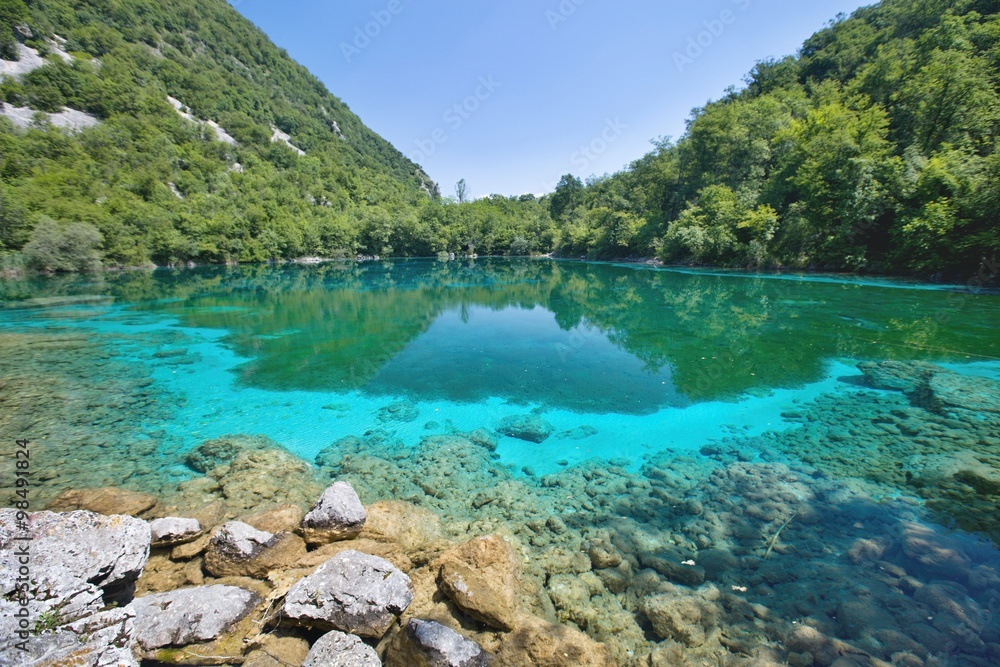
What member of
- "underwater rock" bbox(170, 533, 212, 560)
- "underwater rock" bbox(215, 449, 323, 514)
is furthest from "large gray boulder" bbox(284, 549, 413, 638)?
"underwater rock" bbox(215, 449, 323, 514)

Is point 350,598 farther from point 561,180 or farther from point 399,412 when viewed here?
point 561,180

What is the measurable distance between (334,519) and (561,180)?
115 m

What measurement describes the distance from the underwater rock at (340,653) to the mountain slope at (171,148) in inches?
2307

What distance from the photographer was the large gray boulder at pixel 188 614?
365 centimetres

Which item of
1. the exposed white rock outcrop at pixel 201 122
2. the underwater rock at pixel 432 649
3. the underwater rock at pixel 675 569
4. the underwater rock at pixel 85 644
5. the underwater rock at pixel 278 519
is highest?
the exposed white rock outcrop at pixel 201 122

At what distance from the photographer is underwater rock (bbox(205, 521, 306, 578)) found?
15.8 ft

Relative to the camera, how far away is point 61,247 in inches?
1522

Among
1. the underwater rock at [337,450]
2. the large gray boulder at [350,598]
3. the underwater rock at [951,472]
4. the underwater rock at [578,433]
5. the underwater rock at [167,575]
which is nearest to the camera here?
the large gray boulder at [350,598]

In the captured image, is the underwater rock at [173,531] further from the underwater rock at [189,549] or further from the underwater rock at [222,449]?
the underwater rock at [222,449]

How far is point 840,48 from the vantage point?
214ft

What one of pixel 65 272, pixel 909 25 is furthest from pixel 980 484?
pixel 909 25

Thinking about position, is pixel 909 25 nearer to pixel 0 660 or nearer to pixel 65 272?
pixel 0 660

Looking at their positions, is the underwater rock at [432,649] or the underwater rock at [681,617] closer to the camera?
the underwater rock at [432,649]

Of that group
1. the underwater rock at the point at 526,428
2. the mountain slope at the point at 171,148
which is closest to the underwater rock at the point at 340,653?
the underwater rock at the point at 526,428
